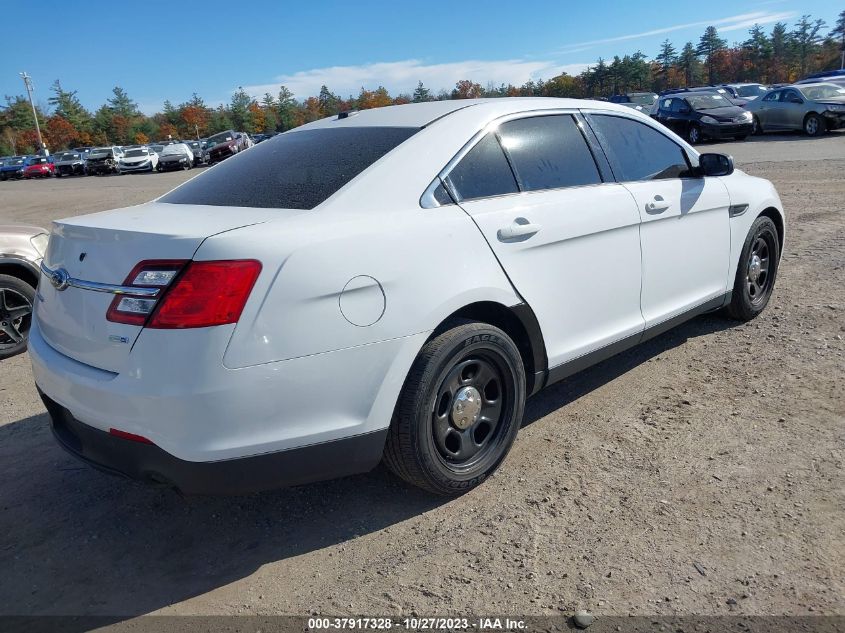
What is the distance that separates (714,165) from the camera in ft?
14.3

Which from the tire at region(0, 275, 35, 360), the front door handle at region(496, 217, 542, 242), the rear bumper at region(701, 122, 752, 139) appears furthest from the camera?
the rear bumper at region(701, 122, 752, 139)

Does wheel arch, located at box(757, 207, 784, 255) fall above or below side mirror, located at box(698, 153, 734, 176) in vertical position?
below

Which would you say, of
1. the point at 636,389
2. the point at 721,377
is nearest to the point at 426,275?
the point at 636,389

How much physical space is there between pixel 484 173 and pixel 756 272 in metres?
2.89

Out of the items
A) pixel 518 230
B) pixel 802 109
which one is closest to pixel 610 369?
pixel 518 230

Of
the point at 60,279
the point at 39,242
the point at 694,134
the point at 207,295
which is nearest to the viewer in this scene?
the point at 207,295

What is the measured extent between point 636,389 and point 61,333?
3.04 metres

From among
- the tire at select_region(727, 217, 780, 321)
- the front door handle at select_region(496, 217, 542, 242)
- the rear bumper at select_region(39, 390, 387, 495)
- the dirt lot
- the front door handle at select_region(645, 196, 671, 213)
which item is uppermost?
the front door handle at select_region(496, 217, 542, 242)

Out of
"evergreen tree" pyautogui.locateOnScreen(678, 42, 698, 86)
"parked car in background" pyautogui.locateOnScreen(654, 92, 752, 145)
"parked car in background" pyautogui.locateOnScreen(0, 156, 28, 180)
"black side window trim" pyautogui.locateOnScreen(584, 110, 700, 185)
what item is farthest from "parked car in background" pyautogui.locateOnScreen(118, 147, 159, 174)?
"evergreen tree" pyautogui.locateOnScreen(678, 42, 698, 86)

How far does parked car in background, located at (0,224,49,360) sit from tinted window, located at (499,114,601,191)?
4073 mm

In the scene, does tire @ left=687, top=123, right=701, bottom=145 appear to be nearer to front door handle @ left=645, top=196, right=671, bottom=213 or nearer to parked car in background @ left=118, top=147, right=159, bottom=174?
front door handle @ left=645, top=196, right=671, bottom=213

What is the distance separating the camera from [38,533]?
2.97 metres

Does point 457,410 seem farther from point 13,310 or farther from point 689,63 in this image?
point 689,63

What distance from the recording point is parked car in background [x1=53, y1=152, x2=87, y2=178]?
43.4m
